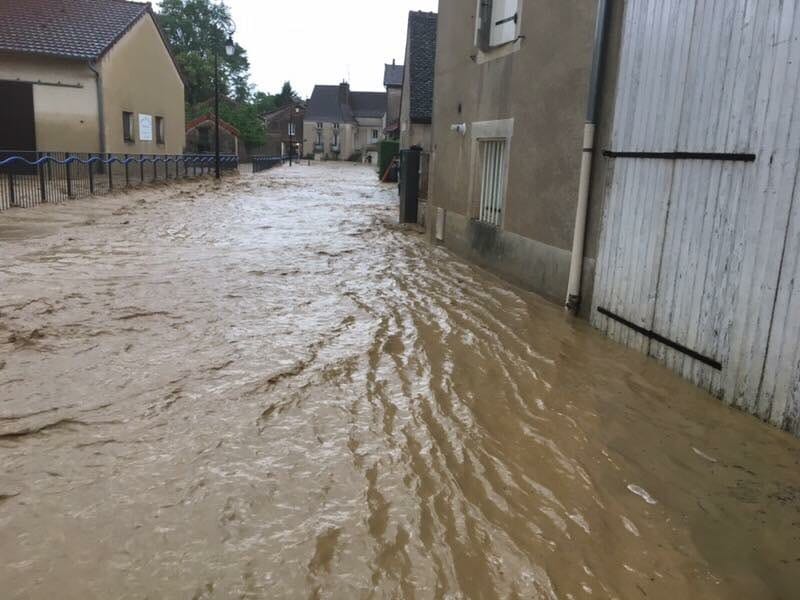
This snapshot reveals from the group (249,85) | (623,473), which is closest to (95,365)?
(623,473)

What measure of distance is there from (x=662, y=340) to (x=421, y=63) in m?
22.5

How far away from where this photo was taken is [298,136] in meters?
76.6

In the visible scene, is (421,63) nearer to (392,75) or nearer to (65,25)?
(65,25)

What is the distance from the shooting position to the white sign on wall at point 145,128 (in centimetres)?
2648

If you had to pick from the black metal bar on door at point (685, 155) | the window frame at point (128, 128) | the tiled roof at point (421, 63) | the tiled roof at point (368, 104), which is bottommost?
the black metal bar on door at point (685, 155)

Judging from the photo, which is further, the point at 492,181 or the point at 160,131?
the point at 160,131

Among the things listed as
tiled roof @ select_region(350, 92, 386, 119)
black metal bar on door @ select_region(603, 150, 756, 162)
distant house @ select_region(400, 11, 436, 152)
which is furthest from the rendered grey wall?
tiled roof @ select_region(350, 92, 386, 119)

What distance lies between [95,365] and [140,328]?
1.00m

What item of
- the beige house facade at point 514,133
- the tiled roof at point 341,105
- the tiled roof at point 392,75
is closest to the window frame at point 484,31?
the beige house facade at point 514,133

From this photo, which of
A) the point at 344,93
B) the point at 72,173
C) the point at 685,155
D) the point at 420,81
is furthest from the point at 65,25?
the point at 344,93

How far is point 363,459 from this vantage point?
3578mm

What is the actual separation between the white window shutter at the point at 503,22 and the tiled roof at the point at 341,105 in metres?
67.7

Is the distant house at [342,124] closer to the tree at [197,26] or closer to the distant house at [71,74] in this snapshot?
the tree at [197,26]

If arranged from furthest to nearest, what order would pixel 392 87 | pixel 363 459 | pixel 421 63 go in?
pixel 392 87
pixel 421 63
pixel 363 459
